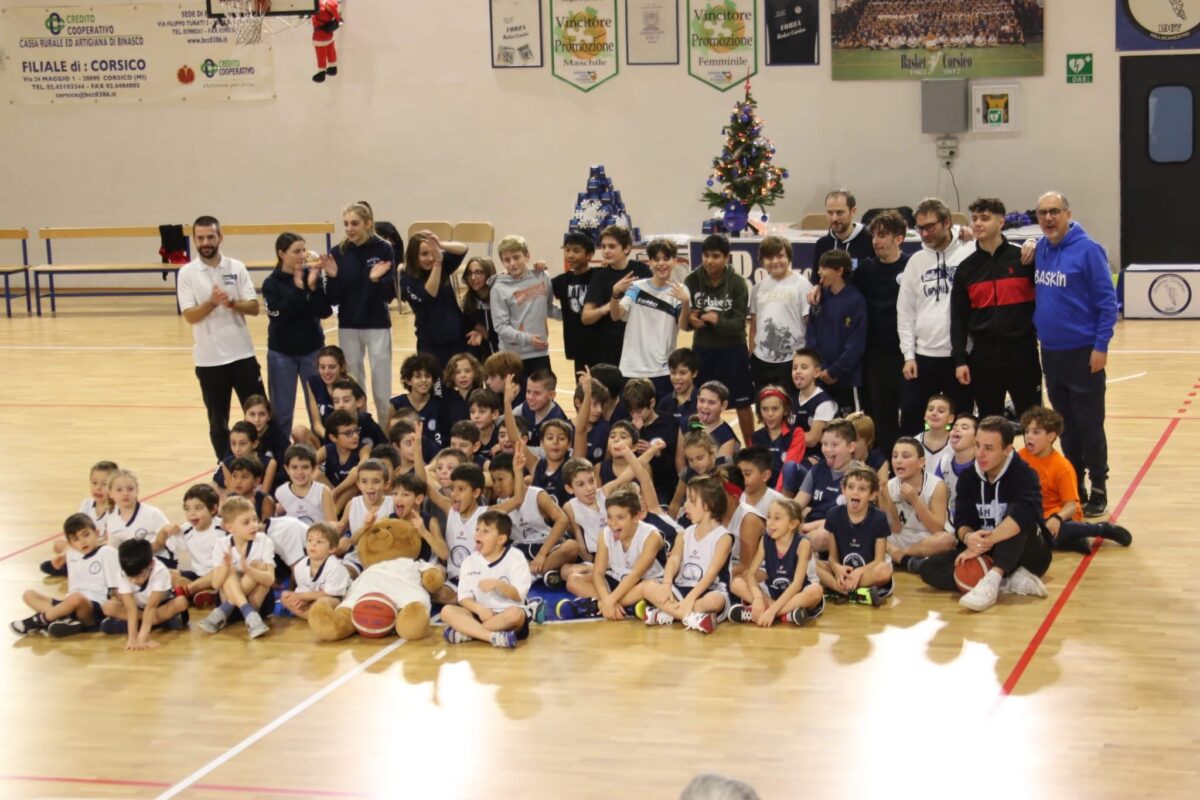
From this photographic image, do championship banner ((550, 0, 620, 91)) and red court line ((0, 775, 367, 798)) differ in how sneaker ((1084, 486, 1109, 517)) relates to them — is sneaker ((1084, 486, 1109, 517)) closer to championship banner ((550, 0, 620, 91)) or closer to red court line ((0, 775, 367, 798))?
red court line ((0, 775, 367, 798))

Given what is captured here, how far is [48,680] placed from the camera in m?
6.30

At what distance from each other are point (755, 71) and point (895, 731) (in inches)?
514

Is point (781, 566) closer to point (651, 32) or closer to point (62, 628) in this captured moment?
point (62, 628)

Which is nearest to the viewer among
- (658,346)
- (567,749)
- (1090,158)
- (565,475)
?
(567,749)

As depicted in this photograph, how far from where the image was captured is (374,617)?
6.72 meters

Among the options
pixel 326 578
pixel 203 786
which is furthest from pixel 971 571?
pixel 203 786

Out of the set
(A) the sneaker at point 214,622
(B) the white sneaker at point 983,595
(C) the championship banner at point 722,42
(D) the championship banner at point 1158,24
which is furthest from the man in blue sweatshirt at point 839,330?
(D) the championship banner at point 1158,24

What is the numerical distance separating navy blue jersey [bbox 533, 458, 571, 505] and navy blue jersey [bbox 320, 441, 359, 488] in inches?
43.7

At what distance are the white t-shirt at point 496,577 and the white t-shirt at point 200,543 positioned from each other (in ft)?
4.43

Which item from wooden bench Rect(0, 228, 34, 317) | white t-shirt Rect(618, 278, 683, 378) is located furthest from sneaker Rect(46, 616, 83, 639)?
wooden bench Rect(0, 228, 34, 317)

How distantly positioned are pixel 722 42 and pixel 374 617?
12.2m

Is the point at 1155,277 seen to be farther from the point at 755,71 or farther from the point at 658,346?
the point at 658,346

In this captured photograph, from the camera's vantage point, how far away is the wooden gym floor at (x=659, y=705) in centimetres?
512

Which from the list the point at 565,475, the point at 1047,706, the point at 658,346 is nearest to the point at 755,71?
the point at 658,346
